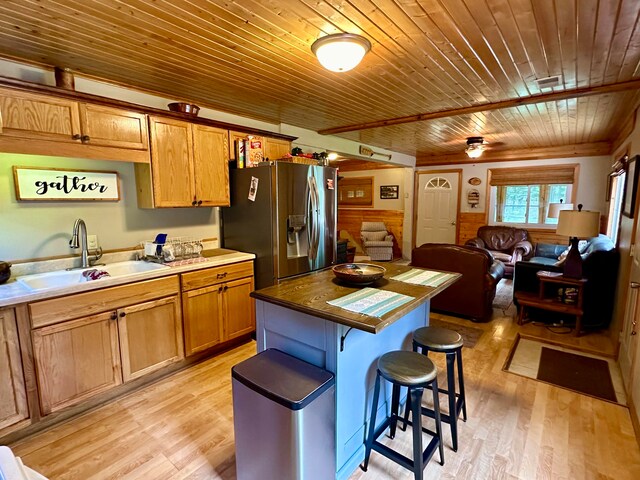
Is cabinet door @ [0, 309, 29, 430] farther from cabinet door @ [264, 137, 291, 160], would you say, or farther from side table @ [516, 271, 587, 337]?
side table @ [516, 271, 587, 337]

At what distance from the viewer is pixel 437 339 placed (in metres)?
1.96

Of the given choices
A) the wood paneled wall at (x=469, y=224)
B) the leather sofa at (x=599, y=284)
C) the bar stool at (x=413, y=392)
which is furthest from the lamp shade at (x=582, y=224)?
the wood paneled wall at (x=469, y=224)

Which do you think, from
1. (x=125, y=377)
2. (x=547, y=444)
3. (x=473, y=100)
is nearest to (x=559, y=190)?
(x=473, y=100)

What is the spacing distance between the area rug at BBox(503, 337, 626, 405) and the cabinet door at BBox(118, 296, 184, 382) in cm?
284

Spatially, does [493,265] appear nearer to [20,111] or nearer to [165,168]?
[165,168]

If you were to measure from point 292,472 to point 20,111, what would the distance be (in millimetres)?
2564

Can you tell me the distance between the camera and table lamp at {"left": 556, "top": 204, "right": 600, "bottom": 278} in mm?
3332

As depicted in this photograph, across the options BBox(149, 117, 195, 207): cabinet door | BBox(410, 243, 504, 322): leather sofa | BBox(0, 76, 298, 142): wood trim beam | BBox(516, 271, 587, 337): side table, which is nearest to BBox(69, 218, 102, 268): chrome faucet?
BBox(149, 117, 195, 207): cabinet door

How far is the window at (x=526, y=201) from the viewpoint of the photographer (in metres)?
6.21

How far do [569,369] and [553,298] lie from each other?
1193 mm

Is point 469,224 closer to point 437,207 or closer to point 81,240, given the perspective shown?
point 437,207

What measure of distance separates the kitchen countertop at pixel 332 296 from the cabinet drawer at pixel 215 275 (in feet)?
3.71

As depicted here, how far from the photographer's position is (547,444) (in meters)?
1.96

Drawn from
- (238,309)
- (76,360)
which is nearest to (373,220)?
(238,309)
